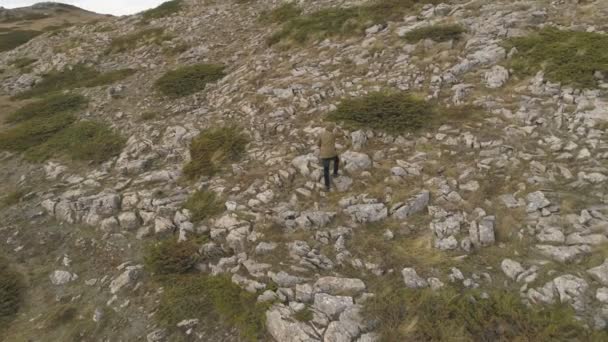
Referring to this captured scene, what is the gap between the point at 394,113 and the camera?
582 inches

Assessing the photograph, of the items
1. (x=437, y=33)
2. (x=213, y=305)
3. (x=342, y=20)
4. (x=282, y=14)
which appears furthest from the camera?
(x=282, y=14)

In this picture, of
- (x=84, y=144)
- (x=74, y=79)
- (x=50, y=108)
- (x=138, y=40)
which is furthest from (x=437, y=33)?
(x=74, y=79)

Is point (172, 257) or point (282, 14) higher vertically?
point (282, 14)

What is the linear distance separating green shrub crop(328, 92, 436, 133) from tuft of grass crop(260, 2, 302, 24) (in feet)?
48.2

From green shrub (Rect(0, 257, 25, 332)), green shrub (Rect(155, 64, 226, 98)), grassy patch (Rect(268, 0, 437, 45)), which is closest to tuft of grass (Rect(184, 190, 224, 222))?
green shrub (Rect(0, 257, 25, 332))

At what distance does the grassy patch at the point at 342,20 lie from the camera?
22.2m

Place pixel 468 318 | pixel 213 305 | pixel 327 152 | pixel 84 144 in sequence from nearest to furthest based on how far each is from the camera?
pixel 468 318 < pixel 213 305 < pixel 327 152 < pixel 84 144

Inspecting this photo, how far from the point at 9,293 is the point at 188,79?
15.0 meters

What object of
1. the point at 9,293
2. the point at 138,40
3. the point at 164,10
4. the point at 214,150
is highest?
the point at 164,10

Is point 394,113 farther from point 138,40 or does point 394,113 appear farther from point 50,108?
point 138,40

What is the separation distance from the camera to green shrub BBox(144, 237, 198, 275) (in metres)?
10.7

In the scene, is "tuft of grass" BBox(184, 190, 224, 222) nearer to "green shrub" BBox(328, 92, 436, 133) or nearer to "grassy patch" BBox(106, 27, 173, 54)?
"green shrub" BBox(328, 92, 436, 133)

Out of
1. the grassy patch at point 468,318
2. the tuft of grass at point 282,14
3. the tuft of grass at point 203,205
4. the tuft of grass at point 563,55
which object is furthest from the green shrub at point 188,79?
the grassy patch at point 468,318

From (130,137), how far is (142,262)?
9.16 m
